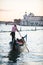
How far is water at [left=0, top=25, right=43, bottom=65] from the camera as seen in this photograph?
2100mm

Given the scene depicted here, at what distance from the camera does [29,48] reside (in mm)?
2139

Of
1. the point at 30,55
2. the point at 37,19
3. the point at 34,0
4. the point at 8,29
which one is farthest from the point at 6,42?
the point at 34,0

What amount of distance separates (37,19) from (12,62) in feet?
2.24

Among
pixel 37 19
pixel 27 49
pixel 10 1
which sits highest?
pixel 10 1

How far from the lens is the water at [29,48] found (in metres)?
2.10

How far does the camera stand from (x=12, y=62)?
2092 millimetres

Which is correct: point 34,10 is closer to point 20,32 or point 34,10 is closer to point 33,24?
point 33,24

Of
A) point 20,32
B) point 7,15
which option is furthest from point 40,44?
point 7,15

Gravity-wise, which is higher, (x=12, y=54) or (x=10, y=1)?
(x=10, y=1)

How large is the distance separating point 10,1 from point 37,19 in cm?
45

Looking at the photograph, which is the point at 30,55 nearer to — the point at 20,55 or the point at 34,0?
the point at 20,55

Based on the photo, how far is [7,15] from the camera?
2.16 metres

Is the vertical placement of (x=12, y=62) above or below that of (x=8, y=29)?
below

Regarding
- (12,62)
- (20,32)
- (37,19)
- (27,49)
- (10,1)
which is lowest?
(12,62)
